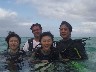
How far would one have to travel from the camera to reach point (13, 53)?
34.5ft

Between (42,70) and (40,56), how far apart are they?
28.9 inches

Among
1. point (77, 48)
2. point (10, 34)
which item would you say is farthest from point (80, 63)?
point (10, 34)

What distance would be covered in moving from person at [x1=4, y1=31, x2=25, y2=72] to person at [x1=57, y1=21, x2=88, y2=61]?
1.57 meters

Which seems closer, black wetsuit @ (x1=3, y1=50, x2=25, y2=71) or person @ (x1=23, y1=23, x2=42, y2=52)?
black wetsuit @ (x1=3, y1=50, x2=25, y2=71)

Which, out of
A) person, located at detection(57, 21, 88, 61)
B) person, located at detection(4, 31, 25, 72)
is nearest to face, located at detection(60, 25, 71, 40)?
person, located at detection(57, 21, 88, 61)

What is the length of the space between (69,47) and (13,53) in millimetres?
2158

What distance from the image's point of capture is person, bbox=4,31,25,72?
1008cm

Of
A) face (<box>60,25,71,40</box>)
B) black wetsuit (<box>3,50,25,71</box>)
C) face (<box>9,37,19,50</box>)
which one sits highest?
face (<box>60,25,71,40</box>)

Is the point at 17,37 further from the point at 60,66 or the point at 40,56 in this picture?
the point at 60,66

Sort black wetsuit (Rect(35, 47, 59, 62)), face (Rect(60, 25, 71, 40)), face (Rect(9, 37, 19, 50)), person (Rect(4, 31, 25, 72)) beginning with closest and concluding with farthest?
black wetsuit (Rect(35, 47, 59, 62)) → person (Rect(4, 31, 25, 72)) → face (Rect(9, 37, 19, 50)) → face (Rect(60, 25, 71, 40))

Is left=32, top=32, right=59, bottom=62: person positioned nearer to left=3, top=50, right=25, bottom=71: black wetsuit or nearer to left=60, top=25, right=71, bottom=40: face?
left=3, top=50, right=25, bottom=71: black wetsuit

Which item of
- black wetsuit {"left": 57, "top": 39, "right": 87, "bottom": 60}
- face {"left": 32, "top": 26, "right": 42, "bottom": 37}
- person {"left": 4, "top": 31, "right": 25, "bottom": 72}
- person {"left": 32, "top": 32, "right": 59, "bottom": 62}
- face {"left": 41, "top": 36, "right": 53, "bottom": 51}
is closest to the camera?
face {"left": 41, "top": 36, "right": 53, "bottom": 51}

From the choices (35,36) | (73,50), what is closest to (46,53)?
(73,50)

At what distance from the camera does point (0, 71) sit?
1011cm
